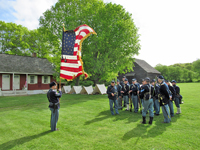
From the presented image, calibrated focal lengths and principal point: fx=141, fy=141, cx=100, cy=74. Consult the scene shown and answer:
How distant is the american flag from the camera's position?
6109 millimetres

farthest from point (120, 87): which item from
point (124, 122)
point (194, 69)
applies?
point (194, 69)

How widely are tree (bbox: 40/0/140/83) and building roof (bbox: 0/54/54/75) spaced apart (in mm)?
5638

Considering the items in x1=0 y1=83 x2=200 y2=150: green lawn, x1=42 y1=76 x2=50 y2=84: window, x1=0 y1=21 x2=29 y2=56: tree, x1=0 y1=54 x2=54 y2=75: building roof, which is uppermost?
x1=0 y1=21 x2=29 y2=56: tree

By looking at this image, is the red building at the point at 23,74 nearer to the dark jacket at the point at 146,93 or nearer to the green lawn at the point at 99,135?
the green lawn at the point at 99,135

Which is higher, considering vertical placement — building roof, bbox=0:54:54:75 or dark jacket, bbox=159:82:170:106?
building roof, bbox=0:54:54:75

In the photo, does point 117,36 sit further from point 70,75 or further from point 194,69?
point 194,69

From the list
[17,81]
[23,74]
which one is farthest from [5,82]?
[23,74]

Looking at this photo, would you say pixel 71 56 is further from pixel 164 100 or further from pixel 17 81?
pixel 17 81

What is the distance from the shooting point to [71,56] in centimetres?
626

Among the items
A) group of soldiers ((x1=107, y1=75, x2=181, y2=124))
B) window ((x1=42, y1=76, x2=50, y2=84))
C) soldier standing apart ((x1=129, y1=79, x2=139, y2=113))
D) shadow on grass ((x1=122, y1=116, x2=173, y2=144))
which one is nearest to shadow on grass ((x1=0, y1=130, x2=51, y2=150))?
shadow on grass ((x1=122, y1=116, x2=173, y2=144))

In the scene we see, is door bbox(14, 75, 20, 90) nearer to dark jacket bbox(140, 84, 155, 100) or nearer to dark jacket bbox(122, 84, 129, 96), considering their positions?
dark jacket bbox(122, 84, 129, 96)

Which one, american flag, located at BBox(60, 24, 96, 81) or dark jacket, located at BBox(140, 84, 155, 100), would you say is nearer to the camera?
american flag, located at BBox(60, 24, 96, 81)

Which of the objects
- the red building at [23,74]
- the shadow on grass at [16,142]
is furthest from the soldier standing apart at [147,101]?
the red building at [23,74]

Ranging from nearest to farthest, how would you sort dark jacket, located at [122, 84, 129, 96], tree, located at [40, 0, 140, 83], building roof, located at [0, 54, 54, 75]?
dark jacket, located at [122, 84, 129, 96], tree, located at [40, 0, 140, 83], building roof, located at [0, 54, 54, 75]
